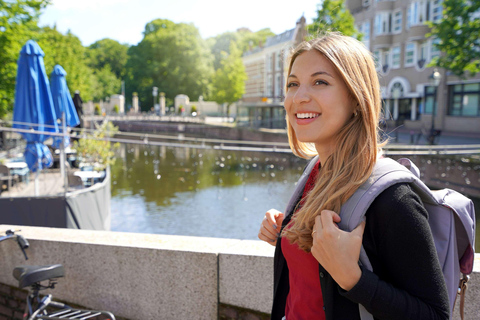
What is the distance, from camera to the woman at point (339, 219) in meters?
1.10

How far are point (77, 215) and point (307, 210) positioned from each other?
7.61m

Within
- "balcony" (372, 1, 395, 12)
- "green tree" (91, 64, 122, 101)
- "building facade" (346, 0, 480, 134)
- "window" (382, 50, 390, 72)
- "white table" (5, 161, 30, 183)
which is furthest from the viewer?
"green tree" (91, 64, 122, 101)

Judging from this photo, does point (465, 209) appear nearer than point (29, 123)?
Yes

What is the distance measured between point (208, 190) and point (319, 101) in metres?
16.4

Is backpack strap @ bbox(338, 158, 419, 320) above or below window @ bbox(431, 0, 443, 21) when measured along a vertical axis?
below

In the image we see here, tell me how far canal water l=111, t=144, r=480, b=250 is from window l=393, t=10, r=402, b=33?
14923mm

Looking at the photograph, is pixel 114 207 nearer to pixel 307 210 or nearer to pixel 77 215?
pixel 77 215

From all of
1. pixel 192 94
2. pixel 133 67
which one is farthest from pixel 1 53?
pixel 133 67

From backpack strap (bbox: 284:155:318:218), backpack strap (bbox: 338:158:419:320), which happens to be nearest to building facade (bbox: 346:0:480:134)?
backpack strap (bbox: 284:155:318:218)

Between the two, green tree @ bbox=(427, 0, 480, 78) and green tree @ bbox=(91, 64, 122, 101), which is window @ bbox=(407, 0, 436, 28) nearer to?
green tree @ bbox=(427, 0, 480, 78)

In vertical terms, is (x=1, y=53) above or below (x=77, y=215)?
above

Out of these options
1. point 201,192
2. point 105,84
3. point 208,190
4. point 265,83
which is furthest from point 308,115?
point 105,84

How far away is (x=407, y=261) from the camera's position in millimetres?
1094

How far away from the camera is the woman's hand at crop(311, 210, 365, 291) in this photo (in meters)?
1.13
